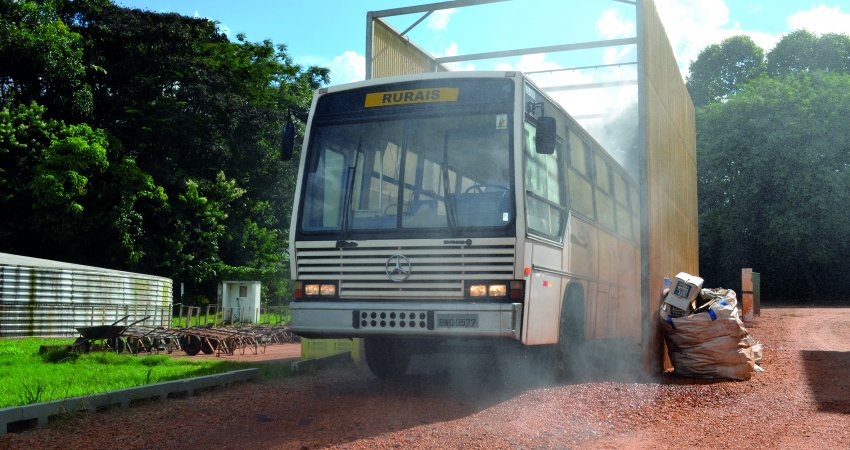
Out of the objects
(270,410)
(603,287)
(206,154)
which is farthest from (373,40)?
(206,154)

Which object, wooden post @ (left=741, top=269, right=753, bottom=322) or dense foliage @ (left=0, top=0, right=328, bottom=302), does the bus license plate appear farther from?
dense foliage @ (left=0, top=0, right=328, bottom=302)

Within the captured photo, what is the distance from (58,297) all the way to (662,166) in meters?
21.0

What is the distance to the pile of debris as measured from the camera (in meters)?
10.2

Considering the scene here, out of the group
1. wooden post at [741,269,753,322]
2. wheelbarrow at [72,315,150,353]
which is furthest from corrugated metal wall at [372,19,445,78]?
wooden post at [741,269,753,322]

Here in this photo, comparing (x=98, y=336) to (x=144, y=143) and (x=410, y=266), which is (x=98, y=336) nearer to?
(x=410, y=266)

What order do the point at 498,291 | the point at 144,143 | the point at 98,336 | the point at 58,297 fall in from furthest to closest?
1. the point at 144,143
2. the point at 58,297
3. the point at 98,336
4. the point at 498,291

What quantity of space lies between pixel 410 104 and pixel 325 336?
2586 mm

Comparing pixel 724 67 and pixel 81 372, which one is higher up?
pixel 724 67

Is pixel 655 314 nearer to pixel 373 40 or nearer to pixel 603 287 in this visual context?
pixel 603 287

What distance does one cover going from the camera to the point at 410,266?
823cm

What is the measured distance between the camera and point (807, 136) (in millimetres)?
39906

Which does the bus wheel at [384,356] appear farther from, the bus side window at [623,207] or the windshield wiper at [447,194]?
the bus side window at [623,207]

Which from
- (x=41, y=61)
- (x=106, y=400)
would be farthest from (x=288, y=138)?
(x=41, y=61)

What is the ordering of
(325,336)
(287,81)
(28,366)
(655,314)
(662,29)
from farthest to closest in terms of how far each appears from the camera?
1. (287,81)
2. (28,366)
3. (662,29)
4. (655,314)
5. (325,336)
